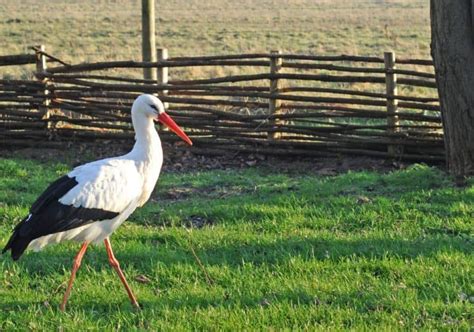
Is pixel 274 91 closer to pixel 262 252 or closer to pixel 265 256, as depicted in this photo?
pixel 262 252

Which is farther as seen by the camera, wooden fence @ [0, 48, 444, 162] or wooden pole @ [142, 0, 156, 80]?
wooden pole @ [142, 0, 156, 80]

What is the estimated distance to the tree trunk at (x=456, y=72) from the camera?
30.9 ft

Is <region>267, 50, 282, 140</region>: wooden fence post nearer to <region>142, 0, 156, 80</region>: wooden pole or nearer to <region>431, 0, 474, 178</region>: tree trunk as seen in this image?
<region>142, 0, 156, 80</region>: wooden pole

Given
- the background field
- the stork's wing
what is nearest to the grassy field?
the background field

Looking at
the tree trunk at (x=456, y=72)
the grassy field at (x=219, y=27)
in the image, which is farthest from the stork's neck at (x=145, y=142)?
the grassy field at (x=219, y=27)

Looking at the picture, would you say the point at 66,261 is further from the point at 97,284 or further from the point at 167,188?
the point at 167,188

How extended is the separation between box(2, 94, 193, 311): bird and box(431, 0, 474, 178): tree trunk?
4.23 m

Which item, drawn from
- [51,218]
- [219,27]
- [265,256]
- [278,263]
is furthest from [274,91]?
[219,27]

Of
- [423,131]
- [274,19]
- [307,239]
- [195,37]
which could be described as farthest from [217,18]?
[307,239]

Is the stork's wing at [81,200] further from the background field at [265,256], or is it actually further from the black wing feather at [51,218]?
the background field at [265,256]

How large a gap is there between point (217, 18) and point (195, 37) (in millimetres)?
11728

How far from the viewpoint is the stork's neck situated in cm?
623

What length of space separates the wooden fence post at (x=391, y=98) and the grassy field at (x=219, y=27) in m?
14.2

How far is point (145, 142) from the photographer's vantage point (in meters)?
6.25
